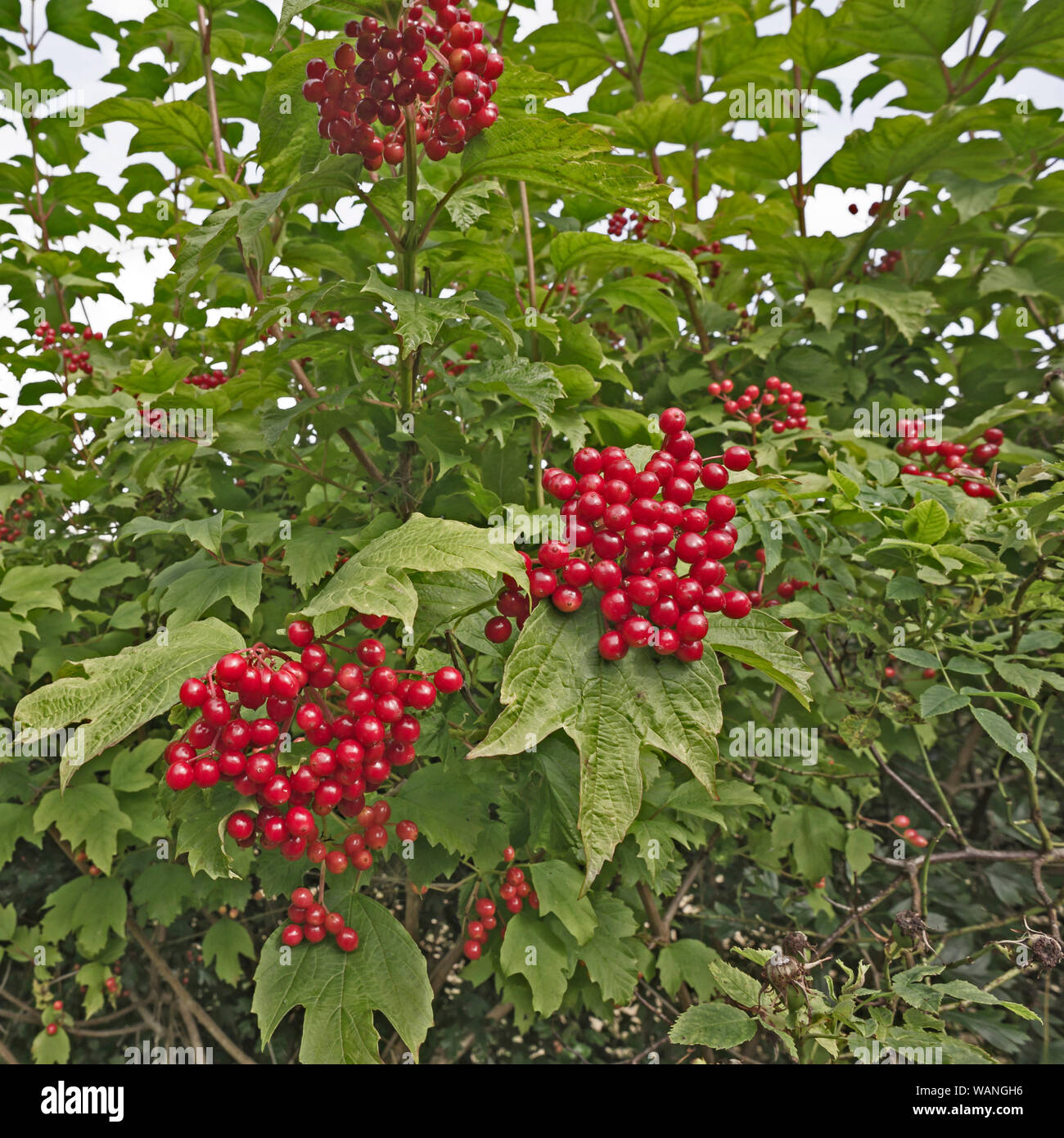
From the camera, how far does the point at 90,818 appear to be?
81.5 inches

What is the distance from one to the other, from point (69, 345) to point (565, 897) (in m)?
2.58

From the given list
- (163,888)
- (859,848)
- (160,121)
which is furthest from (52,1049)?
(160,121)

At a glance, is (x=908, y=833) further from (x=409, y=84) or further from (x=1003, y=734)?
(x=409, y=84)

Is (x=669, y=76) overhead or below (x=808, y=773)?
overhead

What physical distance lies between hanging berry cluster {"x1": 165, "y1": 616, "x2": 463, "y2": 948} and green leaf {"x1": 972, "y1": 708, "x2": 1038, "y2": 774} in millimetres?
1046

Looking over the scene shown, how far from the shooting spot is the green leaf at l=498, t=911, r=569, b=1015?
1.82 metres

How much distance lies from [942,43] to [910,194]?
41 cm

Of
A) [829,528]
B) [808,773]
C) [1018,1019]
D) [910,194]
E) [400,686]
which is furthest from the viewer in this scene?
[910,194]

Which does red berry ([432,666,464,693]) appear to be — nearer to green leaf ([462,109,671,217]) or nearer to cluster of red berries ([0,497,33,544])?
green leaf ([462,109,671,217])

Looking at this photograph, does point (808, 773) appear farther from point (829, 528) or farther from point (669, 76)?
point (669, 76)

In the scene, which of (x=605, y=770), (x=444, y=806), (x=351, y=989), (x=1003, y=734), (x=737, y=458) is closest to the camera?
(x=605, y=770)

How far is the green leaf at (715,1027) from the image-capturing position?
1.25 meters
